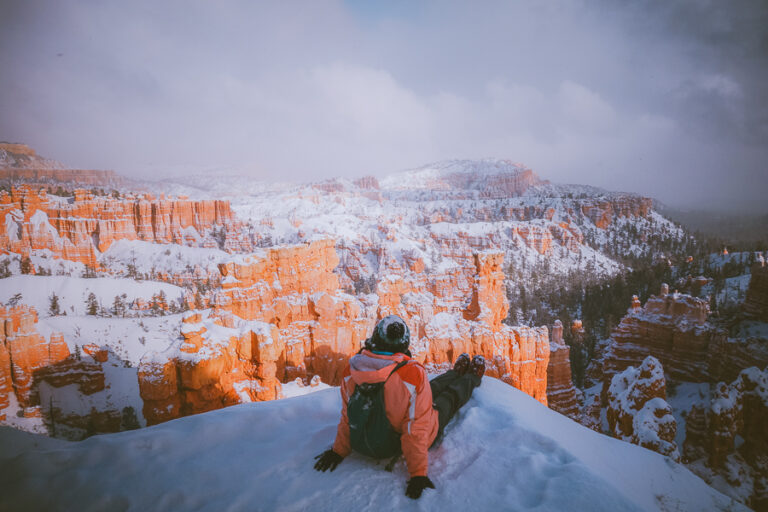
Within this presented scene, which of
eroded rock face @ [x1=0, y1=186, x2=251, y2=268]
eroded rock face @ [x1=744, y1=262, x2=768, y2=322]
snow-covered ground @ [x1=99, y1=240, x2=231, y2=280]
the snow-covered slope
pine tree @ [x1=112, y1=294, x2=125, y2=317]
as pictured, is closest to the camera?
the snow-covered slope

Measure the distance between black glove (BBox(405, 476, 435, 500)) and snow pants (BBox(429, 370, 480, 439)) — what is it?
626 millimetres

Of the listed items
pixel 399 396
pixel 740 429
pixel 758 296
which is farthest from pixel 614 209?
pixel 399 396

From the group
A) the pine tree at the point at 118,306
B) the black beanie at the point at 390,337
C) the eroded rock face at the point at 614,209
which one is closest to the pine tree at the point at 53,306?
the pine tree at the point at 118,306

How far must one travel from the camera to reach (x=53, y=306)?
67.2 ft

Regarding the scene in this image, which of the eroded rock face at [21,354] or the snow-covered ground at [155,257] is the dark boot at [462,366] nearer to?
the eroded rock face at [21,354]

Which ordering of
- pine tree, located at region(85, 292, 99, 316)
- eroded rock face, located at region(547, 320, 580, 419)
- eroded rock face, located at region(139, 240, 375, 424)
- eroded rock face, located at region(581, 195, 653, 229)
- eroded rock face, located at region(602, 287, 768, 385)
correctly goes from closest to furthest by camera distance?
1. eroded rock face, located at region(139, 240, 375, 424)
2. eroded rock face, located at region(602, 287, 768, 385)
3. eroded rock face, located at region(547, 320, 580, 419)
4. pine tree, located at region(85, 292, 99, 316)
5. eroded rock face, located at region(581, 195, 653, 229)

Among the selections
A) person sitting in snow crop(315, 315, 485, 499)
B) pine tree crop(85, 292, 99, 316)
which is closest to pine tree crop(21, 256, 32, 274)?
pine tree crop(85, 292, 99, 316)

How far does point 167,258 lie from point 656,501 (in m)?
62.2

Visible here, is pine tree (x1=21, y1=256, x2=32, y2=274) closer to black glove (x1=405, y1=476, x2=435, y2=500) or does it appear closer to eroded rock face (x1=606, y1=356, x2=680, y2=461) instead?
black glove (x1=405, y1=476, x2=435, y2=500)

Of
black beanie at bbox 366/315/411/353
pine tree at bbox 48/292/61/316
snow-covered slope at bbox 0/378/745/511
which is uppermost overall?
black beanie at bbox 366/315/411/353

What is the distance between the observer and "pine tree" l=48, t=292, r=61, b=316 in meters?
20.0

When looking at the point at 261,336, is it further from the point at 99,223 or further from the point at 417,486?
the point at 99,223

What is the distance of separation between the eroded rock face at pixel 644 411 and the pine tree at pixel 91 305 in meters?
31.6

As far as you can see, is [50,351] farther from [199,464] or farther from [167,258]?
[167,258]
